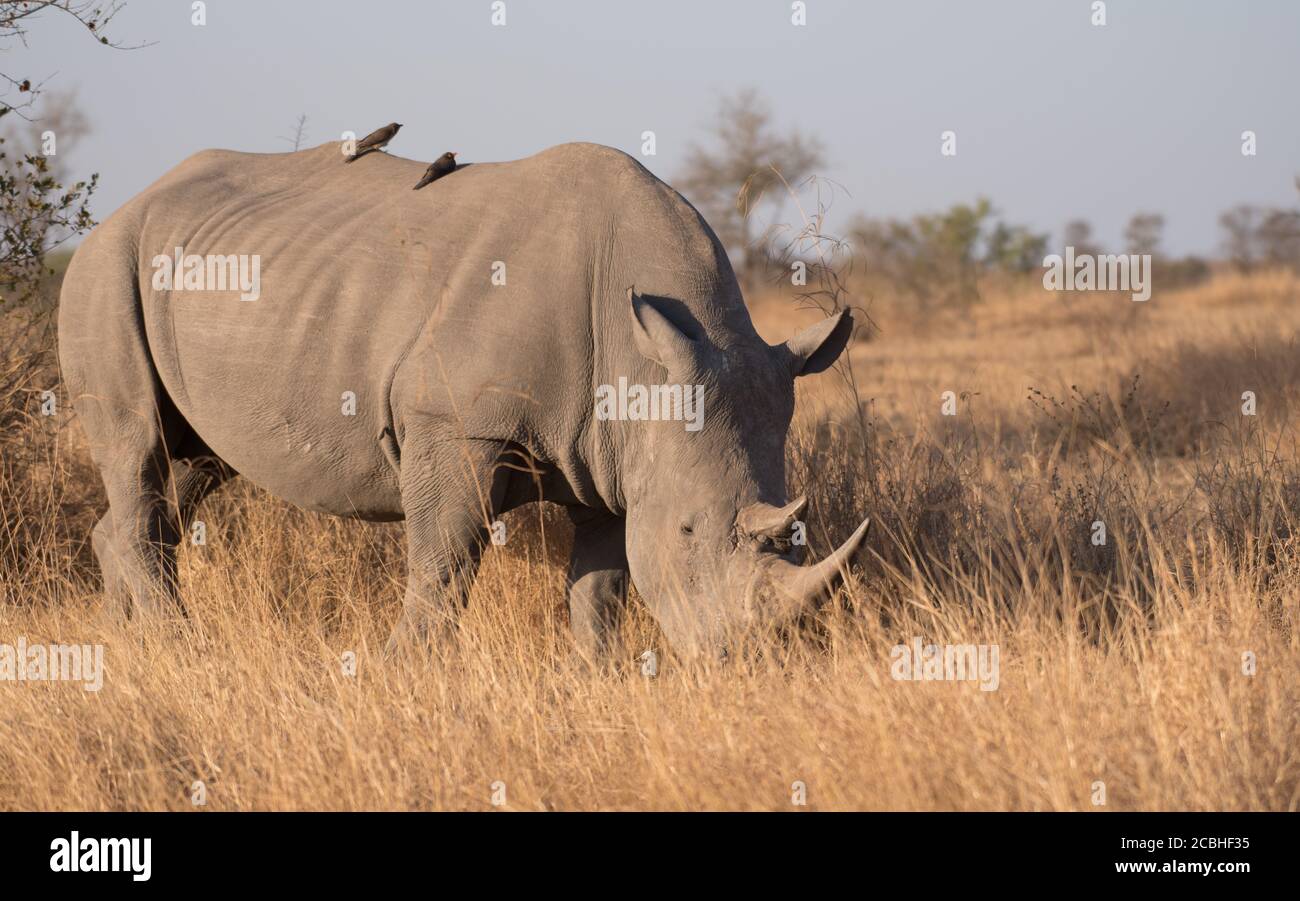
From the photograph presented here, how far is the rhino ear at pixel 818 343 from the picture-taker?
5145 millimetres

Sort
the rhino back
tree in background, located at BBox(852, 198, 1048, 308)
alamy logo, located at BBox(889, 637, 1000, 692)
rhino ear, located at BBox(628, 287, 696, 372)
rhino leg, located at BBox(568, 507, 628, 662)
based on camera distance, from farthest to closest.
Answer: tree in background, located at BBox(852, 198, 1048, 308) → rhino leg, located at BBox(568, 507, 628, 662) → the rhino back → rhino ear, located at BBox(628, 287, 696, 372) → alamy logo, located at BBox(889, 637, 1000, 692)

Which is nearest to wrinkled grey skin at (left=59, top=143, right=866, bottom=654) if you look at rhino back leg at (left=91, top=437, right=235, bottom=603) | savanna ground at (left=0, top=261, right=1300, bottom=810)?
rhino back leg at (left=91, top=437, right=235, bottom=603)

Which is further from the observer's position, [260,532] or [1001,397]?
[1001,397]

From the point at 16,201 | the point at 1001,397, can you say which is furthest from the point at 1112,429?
the point at 16,201

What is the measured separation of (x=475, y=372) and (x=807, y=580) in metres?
1.39

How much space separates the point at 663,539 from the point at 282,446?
1.72 metres

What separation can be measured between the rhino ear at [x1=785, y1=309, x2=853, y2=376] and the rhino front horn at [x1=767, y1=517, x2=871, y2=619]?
0.80 meters
